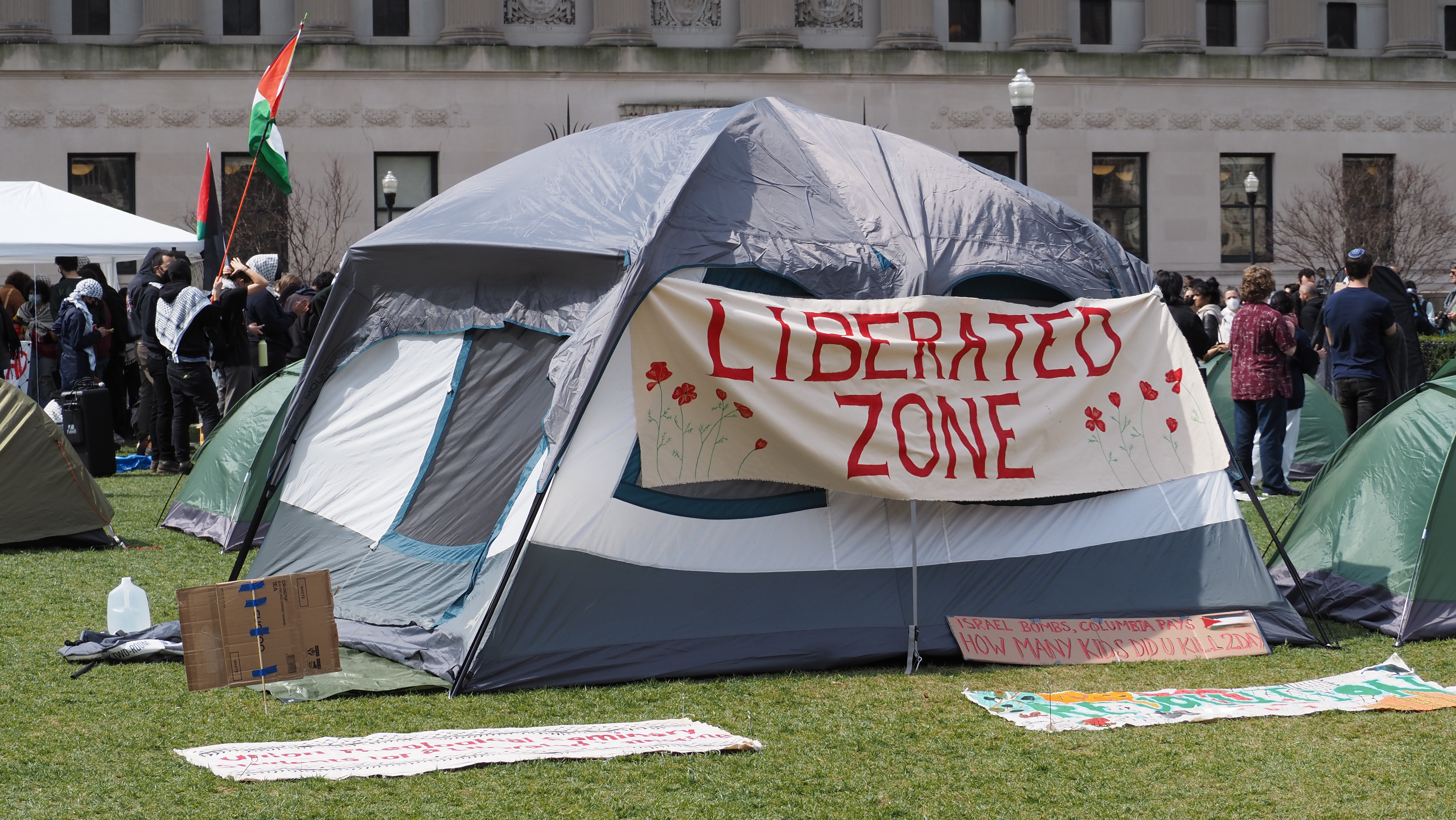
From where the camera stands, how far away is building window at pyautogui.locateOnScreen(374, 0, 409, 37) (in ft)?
110

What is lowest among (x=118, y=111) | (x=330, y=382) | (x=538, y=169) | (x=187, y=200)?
(x=330, y=382)

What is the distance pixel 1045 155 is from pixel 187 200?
20193mm

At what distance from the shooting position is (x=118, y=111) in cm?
3206

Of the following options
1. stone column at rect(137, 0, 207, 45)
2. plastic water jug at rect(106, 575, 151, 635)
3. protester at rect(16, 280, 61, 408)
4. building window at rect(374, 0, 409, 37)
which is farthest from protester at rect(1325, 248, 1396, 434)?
A: stone column at rect(137, 0, 207, 45)

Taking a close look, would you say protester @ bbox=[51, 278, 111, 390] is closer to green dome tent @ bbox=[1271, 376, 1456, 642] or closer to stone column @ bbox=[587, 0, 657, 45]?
green dome tent @ bbox=[1271, 376, 1456, 642]

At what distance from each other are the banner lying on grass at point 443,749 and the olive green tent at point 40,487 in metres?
5.06

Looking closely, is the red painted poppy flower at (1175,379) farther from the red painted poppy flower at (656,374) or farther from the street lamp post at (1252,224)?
the street lamp post at (1252,224)

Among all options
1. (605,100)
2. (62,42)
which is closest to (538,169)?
(605,100)

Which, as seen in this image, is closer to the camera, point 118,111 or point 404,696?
point 404,696

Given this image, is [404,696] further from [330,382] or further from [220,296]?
[220,296]

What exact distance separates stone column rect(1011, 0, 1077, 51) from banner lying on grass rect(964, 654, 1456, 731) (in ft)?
104

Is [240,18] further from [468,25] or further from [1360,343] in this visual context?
[1360,343]

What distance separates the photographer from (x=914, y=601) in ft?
21.3

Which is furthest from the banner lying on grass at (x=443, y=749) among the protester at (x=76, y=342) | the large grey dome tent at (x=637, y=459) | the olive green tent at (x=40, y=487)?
the protester at (x=76, y=342)
